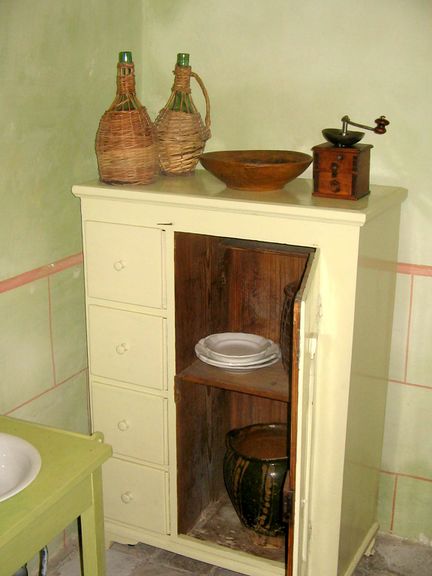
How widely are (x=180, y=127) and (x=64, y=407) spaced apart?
875mm

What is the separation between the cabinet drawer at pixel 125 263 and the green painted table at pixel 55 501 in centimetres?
46

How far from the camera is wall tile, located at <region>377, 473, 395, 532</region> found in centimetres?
222

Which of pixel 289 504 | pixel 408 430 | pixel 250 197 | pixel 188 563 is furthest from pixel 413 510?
pixel 250 197

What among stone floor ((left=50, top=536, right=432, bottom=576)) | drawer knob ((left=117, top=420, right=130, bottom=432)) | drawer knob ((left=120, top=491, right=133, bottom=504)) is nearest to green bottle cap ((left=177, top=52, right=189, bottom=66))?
drawer knob ((left=117, top=420, right=130, bottom=432))

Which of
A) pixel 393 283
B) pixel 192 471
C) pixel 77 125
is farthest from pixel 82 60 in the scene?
pixel 192 471

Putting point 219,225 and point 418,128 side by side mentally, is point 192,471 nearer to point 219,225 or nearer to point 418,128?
point 219,225

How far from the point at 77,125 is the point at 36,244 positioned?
360 millimetres

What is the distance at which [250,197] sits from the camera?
1764 millimetres

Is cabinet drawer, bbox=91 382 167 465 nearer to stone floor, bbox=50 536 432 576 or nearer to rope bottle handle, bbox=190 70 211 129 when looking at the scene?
stone floor, bbox=50 536 432 576

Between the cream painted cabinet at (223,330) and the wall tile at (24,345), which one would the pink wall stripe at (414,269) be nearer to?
the cream painted cabinet at (223,330)

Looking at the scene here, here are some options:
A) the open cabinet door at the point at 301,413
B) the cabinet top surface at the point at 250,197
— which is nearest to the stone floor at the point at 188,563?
the open cabinet door at the point at 301,413

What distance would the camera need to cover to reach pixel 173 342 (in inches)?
75.0

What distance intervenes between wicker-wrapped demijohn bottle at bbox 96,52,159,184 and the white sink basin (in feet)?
2.44

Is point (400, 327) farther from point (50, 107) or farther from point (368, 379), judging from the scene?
point (50, 107)
